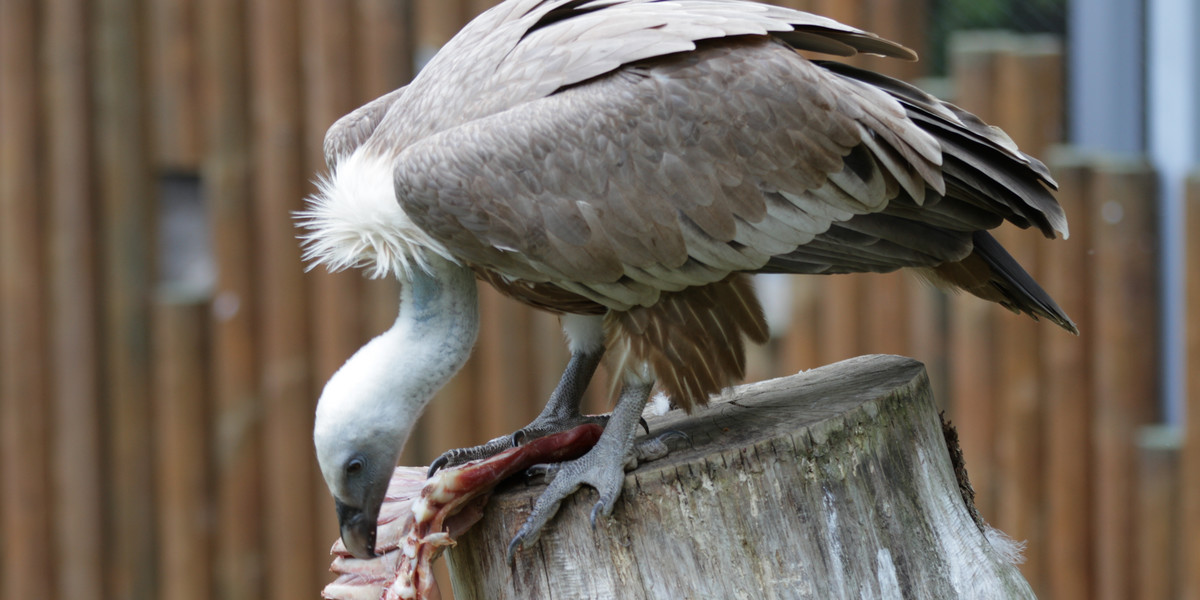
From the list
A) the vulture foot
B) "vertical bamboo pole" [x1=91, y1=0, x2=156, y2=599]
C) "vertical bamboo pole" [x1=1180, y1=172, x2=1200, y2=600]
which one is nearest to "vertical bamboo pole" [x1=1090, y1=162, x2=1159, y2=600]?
"vertical bamboo pole" [x1=1180, y1=172, x2=1200, y2=600]

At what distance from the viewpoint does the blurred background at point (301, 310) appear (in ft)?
14.7

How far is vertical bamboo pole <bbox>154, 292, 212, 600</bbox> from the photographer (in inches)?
195

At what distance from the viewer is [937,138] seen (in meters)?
2.59


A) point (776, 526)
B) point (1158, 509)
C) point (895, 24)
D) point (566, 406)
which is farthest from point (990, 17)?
point (776, 526)

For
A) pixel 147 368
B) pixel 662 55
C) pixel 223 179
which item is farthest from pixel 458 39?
pixel 147 368

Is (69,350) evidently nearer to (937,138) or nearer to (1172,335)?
(937,138)

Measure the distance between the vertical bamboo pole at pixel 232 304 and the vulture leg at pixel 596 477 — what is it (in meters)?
2.82

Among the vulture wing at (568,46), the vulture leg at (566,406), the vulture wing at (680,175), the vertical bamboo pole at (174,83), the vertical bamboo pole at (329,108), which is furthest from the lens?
the vertical bamboo pole at (174,83)

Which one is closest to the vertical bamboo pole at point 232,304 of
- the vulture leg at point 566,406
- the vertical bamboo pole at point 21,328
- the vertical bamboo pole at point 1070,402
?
the vertical bamboo pole at point 21,328

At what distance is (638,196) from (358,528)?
0.93 m

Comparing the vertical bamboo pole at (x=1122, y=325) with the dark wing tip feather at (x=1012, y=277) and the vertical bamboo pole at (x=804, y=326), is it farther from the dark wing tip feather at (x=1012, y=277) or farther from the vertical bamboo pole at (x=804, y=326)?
the dark wing tip feather at (x=1012, y=277)

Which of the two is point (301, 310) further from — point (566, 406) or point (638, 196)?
point (638, 196)

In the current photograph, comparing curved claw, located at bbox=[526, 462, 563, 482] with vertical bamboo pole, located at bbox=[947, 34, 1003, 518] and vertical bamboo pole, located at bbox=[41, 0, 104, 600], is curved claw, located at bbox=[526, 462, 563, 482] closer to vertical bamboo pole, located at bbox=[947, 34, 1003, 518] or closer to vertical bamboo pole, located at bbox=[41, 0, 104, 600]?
vertical bamboo pole, located at bbox=[947, 34, 1003, 518]

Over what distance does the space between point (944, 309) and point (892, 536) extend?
8.00ft
